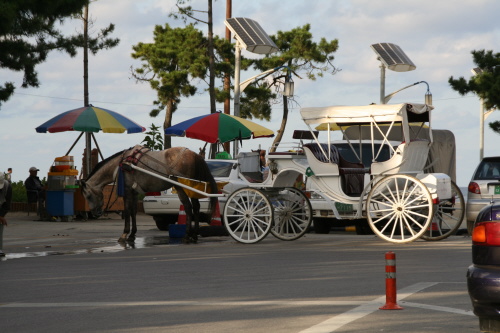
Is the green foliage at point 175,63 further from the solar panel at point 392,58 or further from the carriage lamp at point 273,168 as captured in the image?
the carriage lamp at point 273,168

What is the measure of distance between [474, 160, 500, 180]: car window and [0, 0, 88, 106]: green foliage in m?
10.1

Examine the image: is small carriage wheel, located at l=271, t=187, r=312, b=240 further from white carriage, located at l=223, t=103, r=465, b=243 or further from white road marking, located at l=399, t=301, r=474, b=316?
white road marking, located at l=399, t=301, r=474, b=316

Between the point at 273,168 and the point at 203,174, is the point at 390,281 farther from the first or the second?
the point at 203,174

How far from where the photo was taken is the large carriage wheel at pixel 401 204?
17.7 meters

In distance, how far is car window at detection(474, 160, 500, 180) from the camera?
2030cm

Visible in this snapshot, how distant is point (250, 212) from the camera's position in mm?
18719

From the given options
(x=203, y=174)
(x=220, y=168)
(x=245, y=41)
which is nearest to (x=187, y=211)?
(x=203, y=174)

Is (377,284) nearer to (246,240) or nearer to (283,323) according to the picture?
(283,323)

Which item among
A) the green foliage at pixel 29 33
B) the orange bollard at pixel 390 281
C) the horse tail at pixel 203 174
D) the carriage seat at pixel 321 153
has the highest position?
the green foliage at pixel 29 33

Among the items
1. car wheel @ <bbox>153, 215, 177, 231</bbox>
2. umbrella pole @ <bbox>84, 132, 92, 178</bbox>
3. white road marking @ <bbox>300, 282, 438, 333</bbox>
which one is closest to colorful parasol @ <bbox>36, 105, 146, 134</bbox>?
car wheel @ <bbox>153, 215, 177, 231</bbox>

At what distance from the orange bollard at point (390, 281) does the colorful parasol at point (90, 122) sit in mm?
18142

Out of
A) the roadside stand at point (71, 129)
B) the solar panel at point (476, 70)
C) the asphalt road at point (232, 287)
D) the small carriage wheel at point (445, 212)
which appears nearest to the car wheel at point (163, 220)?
the roadside stand at point (71, 129)

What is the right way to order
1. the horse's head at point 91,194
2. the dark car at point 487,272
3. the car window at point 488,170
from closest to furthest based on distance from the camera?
the dark car at point 487,272 < the car window at point 488,170 < the horse's head at point 91,194

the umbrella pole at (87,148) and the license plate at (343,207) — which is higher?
the umbrella pole at (87,148)
